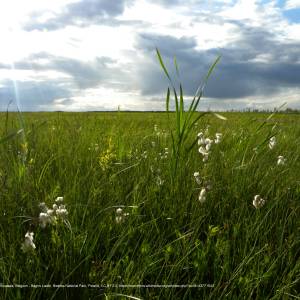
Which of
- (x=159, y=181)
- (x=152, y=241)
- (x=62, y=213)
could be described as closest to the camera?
(x=62, y=213)

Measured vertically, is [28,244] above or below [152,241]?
above

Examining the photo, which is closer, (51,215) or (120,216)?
(51,215)

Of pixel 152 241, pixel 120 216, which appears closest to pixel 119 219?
pixel 120 216

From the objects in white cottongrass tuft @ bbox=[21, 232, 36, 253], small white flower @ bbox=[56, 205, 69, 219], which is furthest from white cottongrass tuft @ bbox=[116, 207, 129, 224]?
white cottongrass tuft @ bbox=[21, 232, 36, 253]

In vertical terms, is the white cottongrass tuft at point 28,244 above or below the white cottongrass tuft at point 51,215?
below

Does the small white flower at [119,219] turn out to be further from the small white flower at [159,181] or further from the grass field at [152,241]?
the small white flower at [159,181]

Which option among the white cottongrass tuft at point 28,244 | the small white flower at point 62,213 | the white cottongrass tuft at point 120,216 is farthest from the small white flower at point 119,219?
the white cottongrass tuft at point 28,244

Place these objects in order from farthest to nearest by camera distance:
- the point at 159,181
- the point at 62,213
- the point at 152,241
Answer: the point at 159,181 → the point at 152,241 → the point at 62,213

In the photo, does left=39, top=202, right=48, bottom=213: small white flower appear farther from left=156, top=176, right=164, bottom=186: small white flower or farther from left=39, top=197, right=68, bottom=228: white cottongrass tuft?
left=156, top=176, right=164, bottom=186: small white flower

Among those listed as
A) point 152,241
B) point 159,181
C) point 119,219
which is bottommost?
point 152,241

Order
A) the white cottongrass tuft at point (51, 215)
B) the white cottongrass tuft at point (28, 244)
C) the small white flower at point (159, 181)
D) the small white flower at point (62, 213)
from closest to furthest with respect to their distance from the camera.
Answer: the white cottongrass tuft at point (28, 244) → the white cottongrass tuft at point (51, 215) → the small white flower at point (62, 213) → the small white flower at point (159, 181)

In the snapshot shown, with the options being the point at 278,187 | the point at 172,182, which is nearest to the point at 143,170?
the point at 172,182

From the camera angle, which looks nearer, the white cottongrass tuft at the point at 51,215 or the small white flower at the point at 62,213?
the white cottongrass tuft at the point at 51,215

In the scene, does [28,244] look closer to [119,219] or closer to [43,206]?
[43,206]
